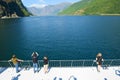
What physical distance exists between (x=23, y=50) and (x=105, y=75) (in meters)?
45.7

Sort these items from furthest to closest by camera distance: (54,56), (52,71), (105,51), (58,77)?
(105,51) → (54,56) → (52,71) → (58,77)

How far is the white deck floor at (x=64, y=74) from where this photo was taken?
2854 cm

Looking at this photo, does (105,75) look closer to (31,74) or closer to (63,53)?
(31,74)

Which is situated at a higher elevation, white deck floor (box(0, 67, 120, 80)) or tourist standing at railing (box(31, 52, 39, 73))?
tourist standing at railing (box(31, 52, 39, 73))

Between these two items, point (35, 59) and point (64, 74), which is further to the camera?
point (64, 74)

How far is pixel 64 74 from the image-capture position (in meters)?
29.9

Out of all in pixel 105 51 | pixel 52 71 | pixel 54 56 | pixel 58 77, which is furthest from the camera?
pixel 105 51

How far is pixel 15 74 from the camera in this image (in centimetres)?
3025

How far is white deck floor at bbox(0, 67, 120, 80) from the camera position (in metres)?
28.5

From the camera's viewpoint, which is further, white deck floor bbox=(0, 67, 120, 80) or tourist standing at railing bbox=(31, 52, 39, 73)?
tourist standing at railing bbox=(31, 52, 39, 73)

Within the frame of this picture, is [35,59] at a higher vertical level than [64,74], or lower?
higher

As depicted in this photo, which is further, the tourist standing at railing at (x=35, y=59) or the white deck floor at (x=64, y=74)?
the tourist standing at railing at (x=35, y=59)

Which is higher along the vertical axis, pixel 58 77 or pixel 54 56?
pixel 58 77

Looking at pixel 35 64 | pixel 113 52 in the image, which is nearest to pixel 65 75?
pixel 35 64
